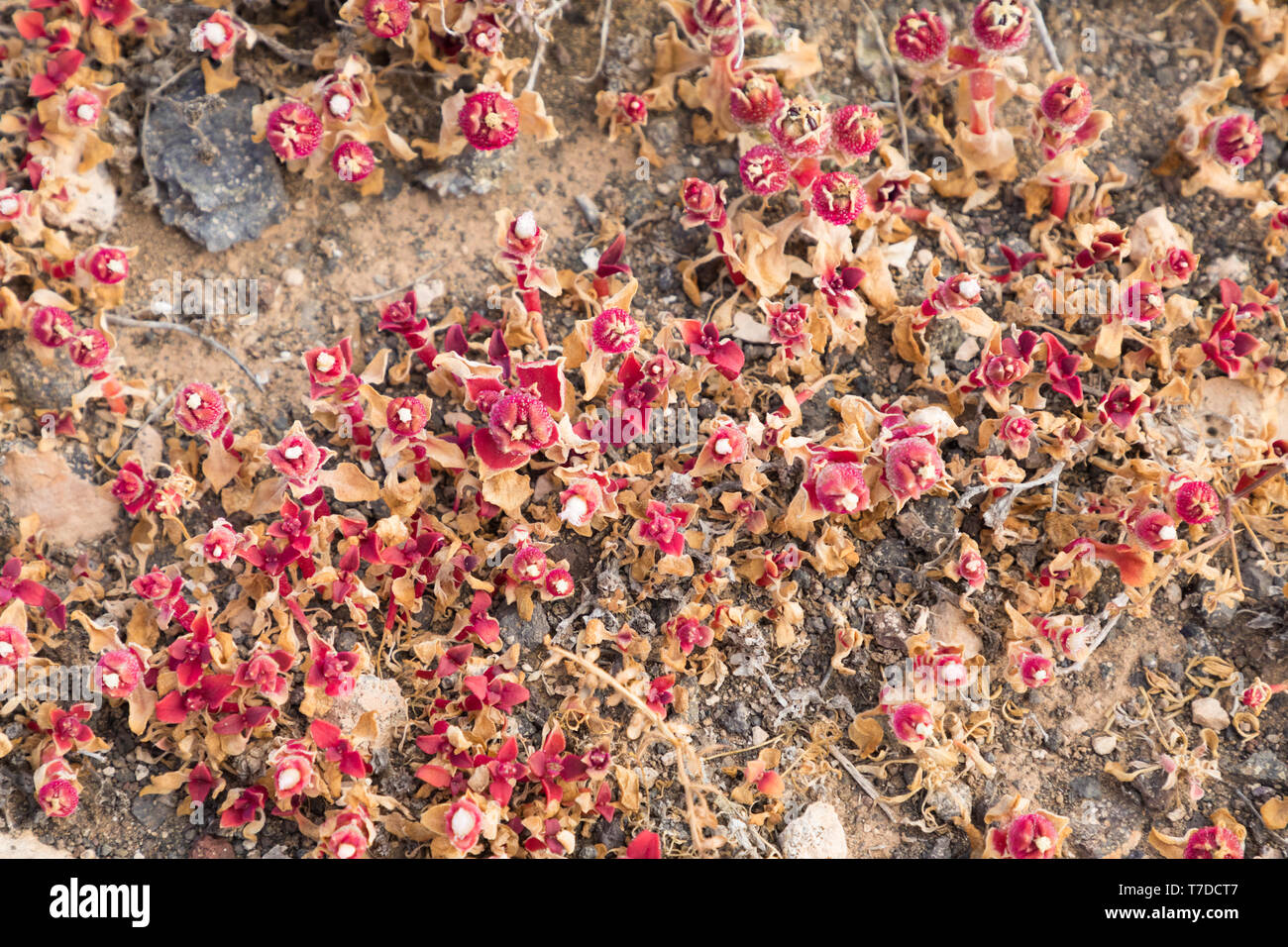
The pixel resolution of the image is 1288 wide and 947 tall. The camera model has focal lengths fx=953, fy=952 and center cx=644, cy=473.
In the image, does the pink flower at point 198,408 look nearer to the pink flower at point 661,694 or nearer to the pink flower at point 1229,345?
the pink flower at point 661,694

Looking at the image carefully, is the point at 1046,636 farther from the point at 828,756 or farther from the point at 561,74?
the point at 561,74

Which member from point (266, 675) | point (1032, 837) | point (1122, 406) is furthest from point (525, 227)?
point (1032, 837)

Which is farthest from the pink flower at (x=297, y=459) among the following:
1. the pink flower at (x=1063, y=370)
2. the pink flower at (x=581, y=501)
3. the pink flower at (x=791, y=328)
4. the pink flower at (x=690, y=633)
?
the pink flower at (x=1063, y=370)

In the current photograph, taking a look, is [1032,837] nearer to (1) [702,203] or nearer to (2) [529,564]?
(2) [529,564]

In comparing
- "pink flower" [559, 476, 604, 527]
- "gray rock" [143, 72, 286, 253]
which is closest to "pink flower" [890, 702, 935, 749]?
"pink flower" [559, 476, 604, 527]

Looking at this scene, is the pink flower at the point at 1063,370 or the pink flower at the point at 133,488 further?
the pink flower at the point at 1063,370

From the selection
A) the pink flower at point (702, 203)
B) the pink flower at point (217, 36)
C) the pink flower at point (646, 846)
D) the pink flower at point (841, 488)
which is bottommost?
the pink flower at point (646, 846)

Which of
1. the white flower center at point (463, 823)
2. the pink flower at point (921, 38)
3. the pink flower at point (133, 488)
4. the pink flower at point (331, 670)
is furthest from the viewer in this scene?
the pink flower at point (921, 38)
